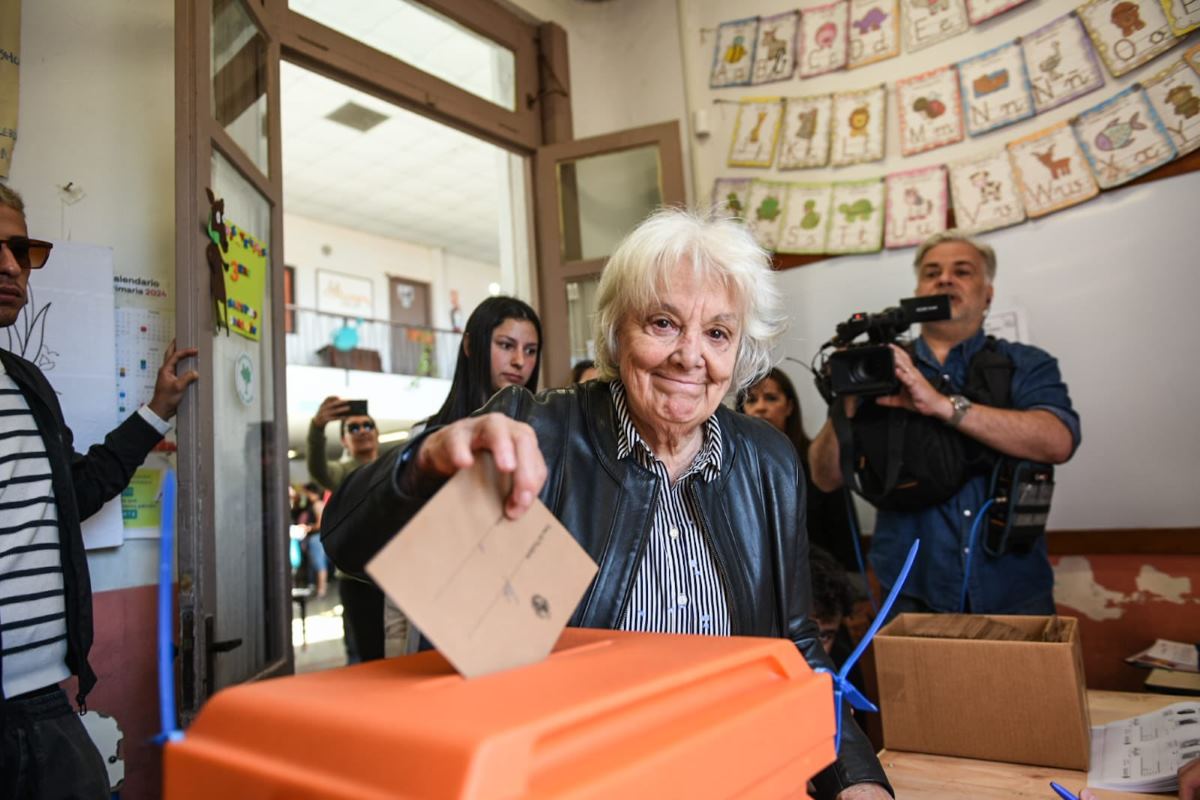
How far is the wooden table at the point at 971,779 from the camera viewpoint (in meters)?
1.05

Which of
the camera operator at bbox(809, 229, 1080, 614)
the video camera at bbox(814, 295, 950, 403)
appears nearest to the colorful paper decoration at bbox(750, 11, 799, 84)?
the camera operator at bbox(809, 229, 1080, 614)

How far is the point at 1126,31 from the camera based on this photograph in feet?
8.41

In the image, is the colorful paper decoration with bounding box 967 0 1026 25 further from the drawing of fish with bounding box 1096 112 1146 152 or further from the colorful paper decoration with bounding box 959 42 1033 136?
the drawing of fish with bounding box 1096 112 1146 152

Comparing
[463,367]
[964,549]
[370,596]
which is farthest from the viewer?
[370,596]

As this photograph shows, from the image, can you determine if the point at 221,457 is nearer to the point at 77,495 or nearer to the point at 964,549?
the point at 77,495

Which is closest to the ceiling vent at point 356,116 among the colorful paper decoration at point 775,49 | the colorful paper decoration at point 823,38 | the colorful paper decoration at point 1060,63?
the colorful paper decoration at point 775,49

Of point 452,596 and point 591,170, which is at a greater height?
point 591,170

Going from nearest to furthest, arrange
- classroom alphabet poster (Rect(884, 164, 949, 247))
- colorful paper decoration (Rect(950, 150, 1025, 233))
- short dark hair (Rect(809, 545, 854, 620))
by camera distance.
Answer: short dark hair (Rect(809, 545, 854, 620)) → colorful paper decoration (Rect(950, 150, 1025, 233)) → classroom alphabet poster (Rect(884, 164, 949, 247))

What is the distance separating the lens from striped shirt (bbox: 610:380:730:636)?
42.0 inches

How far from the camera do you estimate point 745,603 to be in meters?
1.10

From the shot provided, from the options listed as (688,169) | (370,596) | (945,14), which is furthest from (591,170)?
(370,596)

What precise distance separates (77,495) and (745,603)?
1.58 meters

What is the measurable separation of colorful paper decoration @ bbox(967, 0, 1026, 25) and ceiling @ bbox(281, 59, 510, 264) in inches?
157

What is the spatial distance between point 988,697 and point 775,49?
9.59 feet
